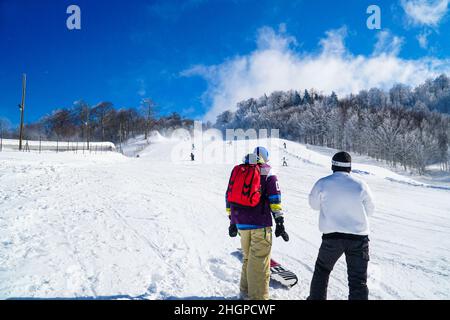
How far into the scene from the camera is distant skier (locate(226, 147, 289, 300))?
3.20 m

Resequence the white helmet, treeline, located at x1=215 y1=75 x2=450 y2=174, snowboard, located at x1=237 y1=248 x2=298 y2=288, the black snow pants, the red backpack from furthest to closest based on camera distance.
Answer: treeline, located at x1=215 y1=75 x2=450 y2=174
snowboard, located at x1=237 y1=248 x2=298 y2=288
the white helmet
the red backpack
the black snow pants

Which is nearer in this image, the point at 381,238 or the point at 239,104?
the point at 381,238

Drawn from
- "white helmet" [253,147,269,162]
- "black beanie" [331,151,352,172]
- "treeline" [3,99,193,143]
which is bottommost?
"black beanie" [331,151,352,172]

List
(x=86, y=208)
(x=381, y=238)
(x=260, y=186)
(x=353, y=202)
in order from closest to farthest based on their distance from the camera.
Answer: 1. (x=353, y=202)
2. (x=260, y=186)
3. (x=381, y=238)
4. (x=86, y=208)

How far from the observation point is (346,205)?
9.61ft

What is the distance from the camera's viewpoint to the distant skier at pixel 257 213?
126 inches

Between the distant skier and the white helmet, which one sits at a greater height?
the white helmet

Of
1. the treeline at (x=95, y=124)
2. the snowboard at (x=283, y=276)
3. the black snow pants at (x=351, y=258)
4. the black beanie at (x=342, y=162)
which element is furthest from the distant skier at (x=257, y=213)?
the treeline at (x=95, y=124)

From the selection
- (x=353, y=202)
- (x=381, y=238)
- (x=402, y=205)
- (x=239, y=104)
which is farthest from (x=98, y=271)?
(x=239, y=104)

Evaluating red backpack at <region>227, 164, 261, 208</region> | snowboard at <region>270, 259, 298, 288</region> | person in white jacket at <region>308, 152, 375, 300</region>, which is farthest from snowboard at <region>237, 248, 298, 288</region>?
red backpack at <region>227, 164, 261, 208</region>

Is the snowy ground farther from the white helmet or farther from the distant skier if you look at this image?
the white helmet
